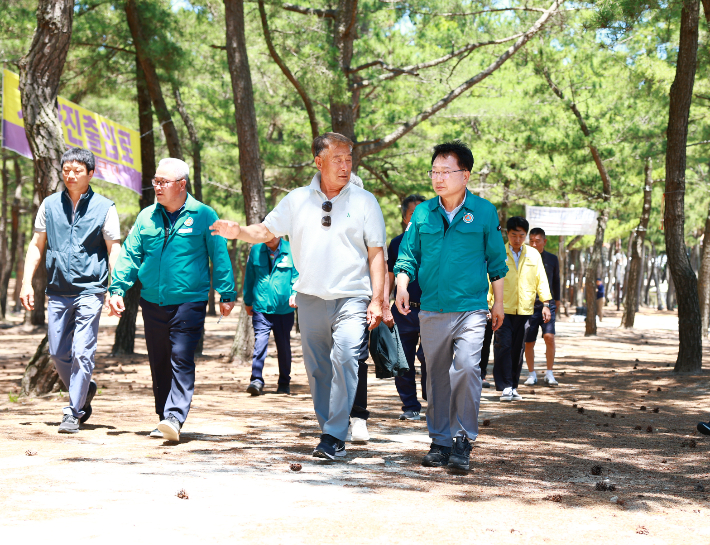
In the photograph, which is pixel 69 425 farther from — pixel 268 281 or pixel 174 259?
pixel 268 281

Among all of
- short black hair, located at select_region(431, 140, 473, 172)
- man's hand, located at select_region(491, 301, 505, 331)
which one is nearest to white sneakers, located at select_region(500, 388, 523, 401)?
man's hand, located at select_region(491, 301, 505, 331)

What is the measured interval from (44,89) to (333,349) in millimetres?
5237

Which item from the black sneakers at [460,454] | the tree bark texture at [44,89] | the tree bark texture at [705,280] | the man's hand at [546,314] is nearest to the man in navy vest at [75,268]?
the tree bark texture at [44,89]

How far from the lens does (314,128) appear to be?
1612 cm

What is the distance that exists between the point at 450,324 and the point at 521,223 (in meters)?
4.32

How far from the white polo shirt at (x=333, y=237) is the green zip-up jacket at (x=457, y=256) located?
27cm

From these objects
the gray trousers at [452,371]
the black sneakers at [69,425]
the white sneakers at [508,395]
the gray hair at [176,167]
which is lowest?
the white sneakers at [508,395]

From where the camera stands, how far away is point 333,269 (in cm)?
557

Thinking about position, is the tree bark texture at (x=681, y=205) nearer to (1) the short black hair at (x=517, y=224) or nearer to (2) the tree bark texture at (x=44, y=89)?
(1) the short black hair at (x=517, y=224)

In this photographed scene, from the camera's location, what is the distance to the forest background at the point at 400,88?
14680 millimetres

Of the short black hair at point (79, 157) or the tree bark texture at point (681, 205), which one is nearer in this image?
the short black hair at point (79, 157)

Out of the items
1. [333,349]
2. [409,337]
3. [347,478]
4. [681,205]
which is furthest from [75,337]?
[681,205]

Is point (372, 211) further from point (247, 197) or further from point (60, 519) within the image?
point (247, 197)

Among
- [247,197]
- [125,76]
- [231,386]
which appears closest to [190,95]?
[125,76]
